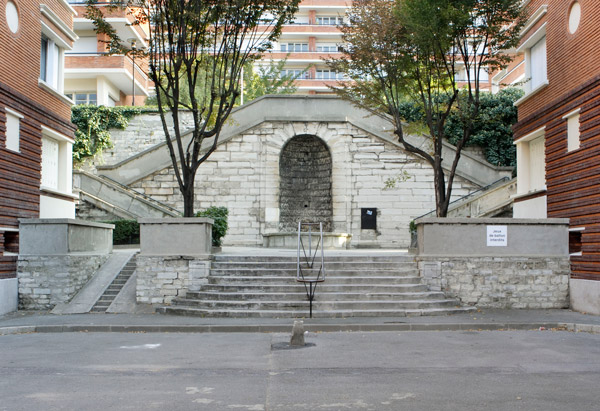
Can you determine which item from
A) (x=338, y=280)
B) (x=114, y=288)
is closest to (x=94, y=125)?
(x=114, y=288)

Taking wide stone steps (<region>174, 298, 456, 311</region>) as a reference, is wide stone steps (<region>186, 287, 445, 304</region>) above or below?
above

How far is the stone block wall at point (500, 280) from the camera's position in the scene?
13.5 meters

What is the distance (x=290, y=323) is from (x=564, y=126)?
7896 millimetres

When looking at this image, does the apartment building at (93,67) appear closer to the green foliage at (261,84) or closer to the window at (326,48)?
the green foliage at (261,84)

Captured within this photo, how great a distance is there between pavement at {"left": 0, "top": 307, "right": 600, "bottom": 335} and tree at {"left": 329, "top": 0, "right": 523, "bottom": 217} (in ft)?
13.2

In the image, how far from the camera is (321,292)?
1307cm

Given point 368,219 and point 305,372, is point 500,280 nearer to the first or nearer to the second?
point 305,372

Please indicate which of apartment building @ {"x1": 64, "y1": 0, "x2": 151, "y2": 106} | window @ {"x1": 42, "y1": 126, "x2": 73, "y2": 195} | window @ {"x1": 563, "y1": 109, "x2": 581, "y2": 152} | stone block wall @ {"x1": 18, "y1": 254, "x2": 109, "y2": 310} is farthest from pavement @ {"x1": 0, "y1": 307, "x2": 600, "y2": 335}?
apartment building @ {"x1": 64, "y1": 0, "x2": 151, "y2": 106}

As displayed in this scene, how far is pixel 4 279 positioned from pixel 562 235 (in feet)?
39.0

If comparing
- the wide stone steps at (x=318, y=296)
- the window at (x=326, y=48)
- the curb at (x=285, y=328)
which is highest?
the window at (x=326, y=48)

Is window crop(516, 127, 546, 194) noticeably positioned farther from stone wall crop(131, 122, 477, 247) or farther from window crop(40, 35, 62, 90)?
window crop(40, 35, 62, 90)

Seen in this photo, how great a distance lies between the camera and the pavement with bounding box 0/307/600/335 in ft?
36.2

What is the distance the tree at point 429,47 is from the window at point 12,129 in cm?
790

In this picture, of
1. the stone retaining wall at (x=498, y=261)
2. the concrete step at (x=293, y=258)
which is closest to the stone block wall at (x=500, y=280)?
the stone retaining wall at (x=498, y=261)
